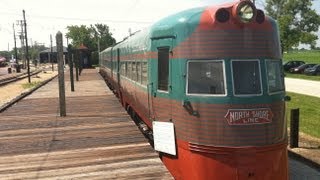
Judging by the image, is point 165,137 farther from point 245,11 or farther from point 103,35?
point 103,35

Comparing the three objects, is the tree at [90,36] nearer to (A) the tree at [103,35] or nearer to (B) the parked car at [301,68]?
(A) the tree at [103,35]

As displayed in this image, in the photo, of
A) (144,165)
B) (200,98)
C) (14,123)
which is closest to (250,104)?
(200,98)

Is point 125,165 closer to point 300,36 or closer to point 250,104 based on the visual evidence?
point 250,104

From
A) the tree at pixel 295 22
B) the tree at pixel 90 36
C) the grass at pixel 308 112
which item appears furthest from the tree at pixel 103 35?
the grass at pixel 308 112

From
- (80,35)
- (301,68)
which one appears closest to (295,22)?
(301,68)

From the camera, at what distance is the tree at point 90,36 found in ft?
374

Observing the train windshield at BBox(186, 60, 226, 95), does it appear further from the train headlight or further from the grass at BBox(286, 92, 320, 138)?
the grass at BBox(286, 92, 320, 138)

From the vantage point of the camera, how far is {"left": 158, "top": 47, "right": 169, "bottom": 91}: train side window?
8294mm

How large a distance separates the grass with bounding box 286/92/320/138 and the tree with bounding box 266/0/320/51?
28.8 metres

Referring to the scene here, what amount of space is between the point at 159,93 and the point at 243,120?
6.73ft

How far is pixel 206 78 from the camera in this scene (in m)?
7.43

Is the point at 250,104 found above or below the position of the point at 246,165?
above

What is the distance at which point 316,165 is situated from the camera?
10742 mm

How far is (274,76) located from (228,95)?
104 centimetres
